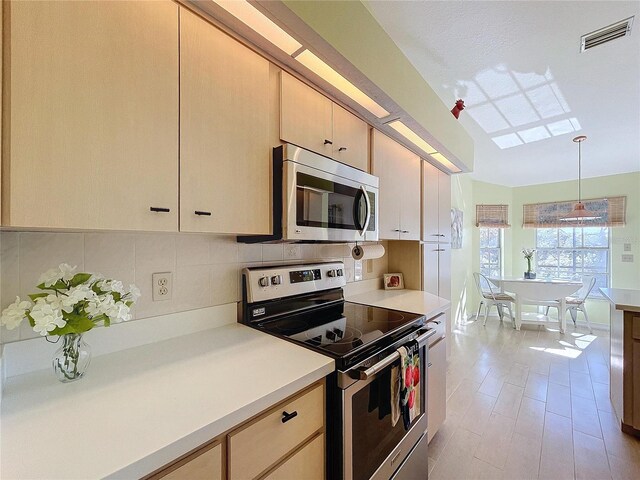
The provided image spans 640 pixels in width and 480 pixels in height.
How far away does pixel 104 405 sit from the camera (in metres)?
0.74

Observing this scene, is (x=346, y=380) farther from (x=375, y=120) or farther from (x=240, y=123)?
(x=375, y=120)

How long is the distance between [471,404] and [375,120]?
2.40 m

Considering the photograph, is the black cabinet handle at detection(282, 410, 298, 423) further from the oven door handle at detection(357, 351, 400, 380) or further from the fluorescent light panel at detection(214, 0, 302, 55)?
the fluorescent light panel at detection(214, 0, 302, 55)

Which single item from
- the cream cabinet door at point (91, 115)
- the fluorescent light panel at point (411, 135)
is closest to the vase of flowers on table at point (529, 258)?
the fluorescent light panel at point (411, 135)

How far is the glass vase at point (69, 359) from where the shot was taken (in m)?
0.85

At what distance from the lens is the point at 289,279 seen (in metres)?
1.61

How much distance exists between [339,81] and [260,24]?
0.49 meters

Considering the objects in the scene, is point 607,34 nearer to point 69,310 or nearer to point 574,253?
point 69,310

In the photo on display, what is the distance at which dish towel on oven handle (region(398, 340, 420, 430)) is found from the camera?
1301mm

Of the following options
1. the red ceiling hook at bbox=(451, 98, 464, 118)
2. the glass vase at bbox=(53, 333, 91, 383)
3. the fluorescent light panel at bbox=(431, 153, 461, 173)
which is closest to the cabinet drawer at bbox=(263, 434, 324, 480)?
the glass vase at bbox=(53, 333, 91, 383)

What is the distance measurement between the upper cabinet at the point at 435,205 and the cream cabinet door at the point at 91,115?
6.99 feet

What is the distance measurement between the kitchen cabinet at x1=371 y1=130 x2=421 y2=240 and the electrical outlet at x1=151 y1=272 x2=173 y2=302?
1.31 metres

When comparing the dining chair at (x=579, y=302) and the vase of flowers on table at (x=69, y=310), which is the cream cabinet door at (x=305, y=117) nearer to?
the vase of flowers on table at (x=69, y=310)

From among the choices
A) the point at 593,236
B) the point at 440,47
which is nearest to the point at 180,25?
the point at 440,47
